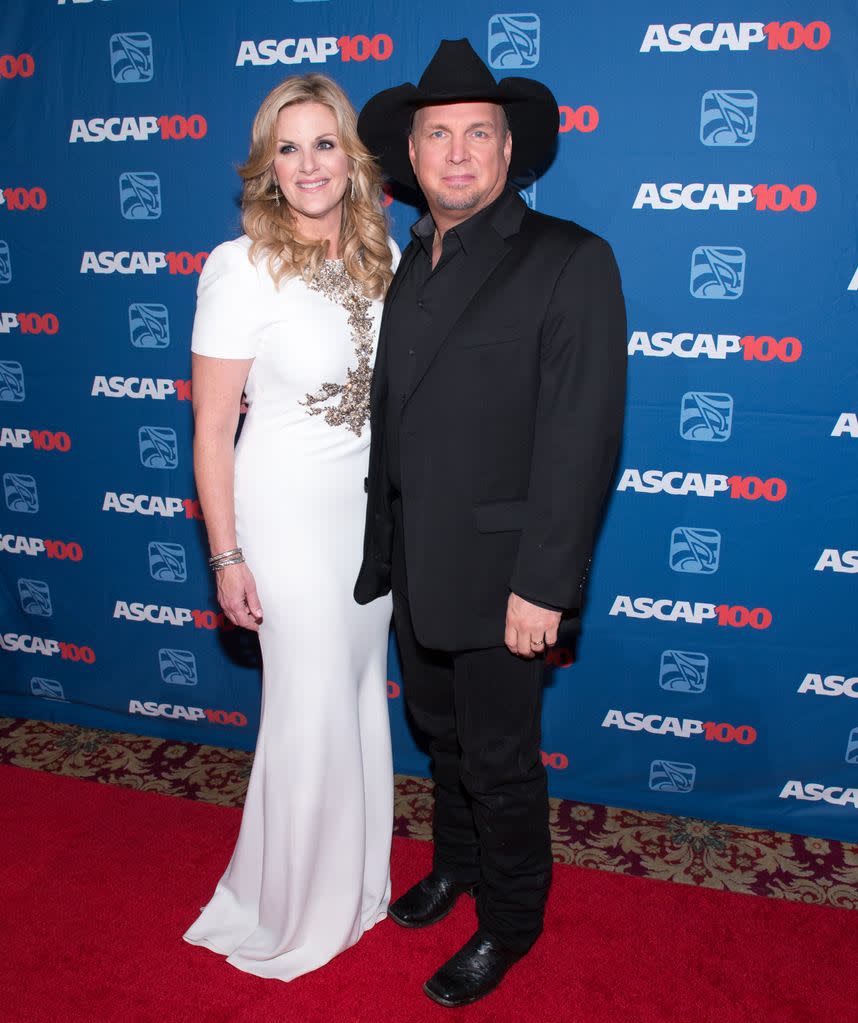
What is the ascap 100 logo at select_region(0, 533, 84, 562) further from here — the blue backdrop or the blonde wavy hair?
the blonde wavy hair

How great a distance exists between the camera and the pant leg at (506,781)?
2.07m

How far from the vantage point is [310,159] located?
2039 millimetres

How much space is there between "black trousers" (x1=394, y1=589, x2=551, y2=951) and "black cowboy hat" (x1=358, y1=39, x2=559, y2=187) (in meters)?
1.08

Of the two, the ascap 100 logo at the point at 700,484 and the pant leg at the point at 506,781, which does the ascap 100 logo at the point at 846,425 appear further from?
the pant leg at the point at 506,781

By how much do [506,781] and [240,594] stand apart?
30.4 inches

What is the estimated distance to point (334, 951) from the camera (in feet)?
7.61

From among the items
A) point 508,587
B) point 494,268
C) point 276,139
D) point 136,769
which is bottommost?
point 136,769

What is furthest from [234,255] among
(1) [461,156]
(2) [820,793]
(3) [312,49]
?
(2) [820,793]

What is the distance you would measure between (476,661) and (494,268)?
871 mm

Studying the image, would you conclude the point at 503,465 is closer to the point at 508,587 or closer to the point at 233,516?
the point at 508,587

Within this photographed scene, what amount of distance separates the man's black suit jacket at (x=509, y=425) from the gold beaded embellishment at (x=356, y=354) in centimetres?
8

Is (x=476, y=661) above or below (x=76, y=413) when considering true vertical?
below

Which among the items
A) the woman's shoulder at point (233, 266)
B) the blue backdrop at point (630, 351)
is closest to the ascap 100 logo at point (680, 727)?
the blue backdrop at point (630, 351)

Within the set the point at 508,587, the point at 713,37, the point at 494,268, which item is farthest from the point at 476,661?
the point at 713,37
